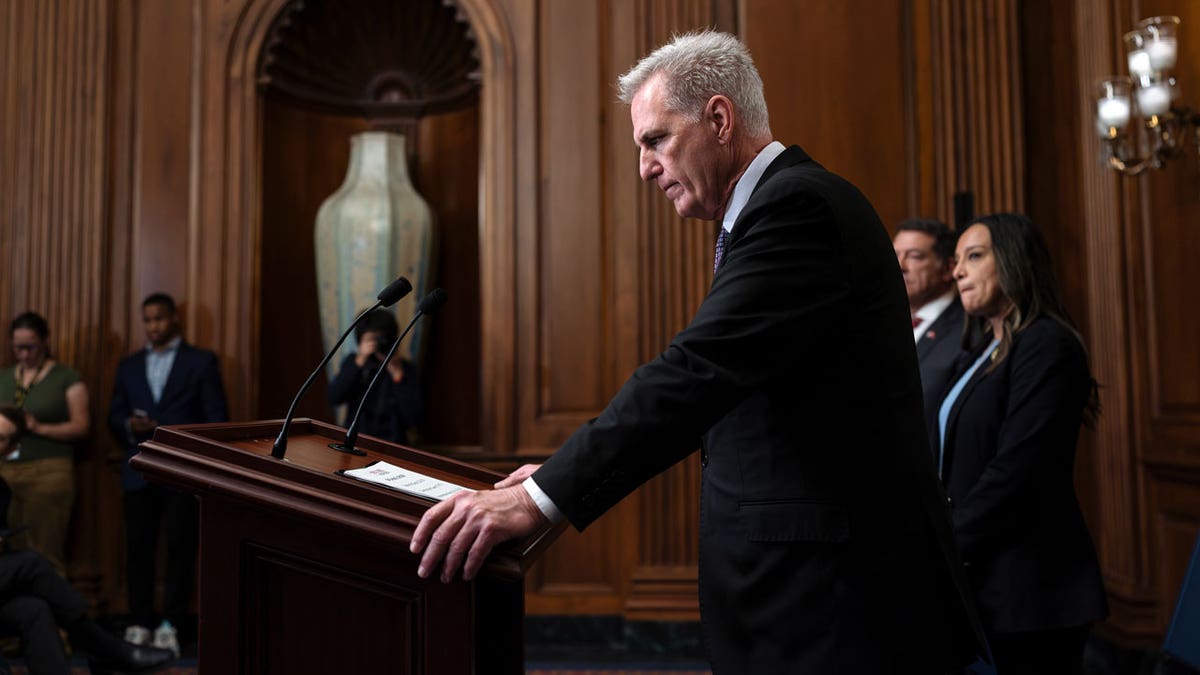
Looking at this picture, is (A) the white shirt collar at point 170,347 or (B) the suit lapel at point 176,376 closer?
(B) the suit lapel at point 176,376

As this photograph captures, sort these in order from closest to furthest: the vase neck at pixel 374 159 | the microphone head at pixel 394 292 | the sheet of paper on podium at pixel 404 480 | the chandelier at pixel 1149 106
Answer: the sheet of paper on podium at pixel 404 480, the microphone head at pixel 394 292, the chandelier at pixel 1149 106, the vase neck at pixel 374 159

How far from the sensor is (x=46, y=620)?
10.5 feet

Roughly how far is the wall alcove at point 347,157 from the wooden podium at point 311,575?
398 cm

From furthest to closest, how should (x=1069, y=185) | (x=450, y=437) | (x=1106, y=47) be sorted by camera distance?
1. (x=450, y=437)
2. (x=1069, y=185)
3. (x=1106, y=47)

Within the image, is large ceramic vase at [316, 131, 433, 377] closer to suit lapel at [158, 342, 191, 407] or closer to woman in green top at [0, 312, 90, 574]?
suit lapel at [158, 342, 191, 407]

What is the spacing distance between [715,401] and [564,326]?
370cm

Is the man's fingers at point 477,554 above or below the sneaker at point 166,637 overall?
above

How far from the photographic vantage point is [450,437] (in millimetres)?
5578

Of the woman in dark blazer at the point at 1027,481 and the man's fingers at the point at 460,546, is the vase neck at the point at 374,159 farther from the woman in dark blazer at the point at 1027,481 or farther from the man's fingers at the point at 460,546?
the man's fingers at the point at 460,546

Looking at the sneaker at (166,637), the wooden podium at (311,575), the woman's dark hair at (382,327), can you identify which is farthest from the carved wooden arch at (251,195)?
the wooden podium at (311,575)

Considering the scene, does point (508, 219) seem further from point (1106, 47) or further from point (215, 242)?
point (1106, 47)

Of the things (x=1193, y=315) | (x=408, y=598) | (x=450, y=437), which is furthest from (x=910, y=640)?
(x=450, y=437)

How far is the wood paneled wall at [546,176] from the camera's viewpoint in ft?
15.6

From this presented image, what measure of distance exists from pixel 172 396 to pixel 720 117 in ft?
12.8
